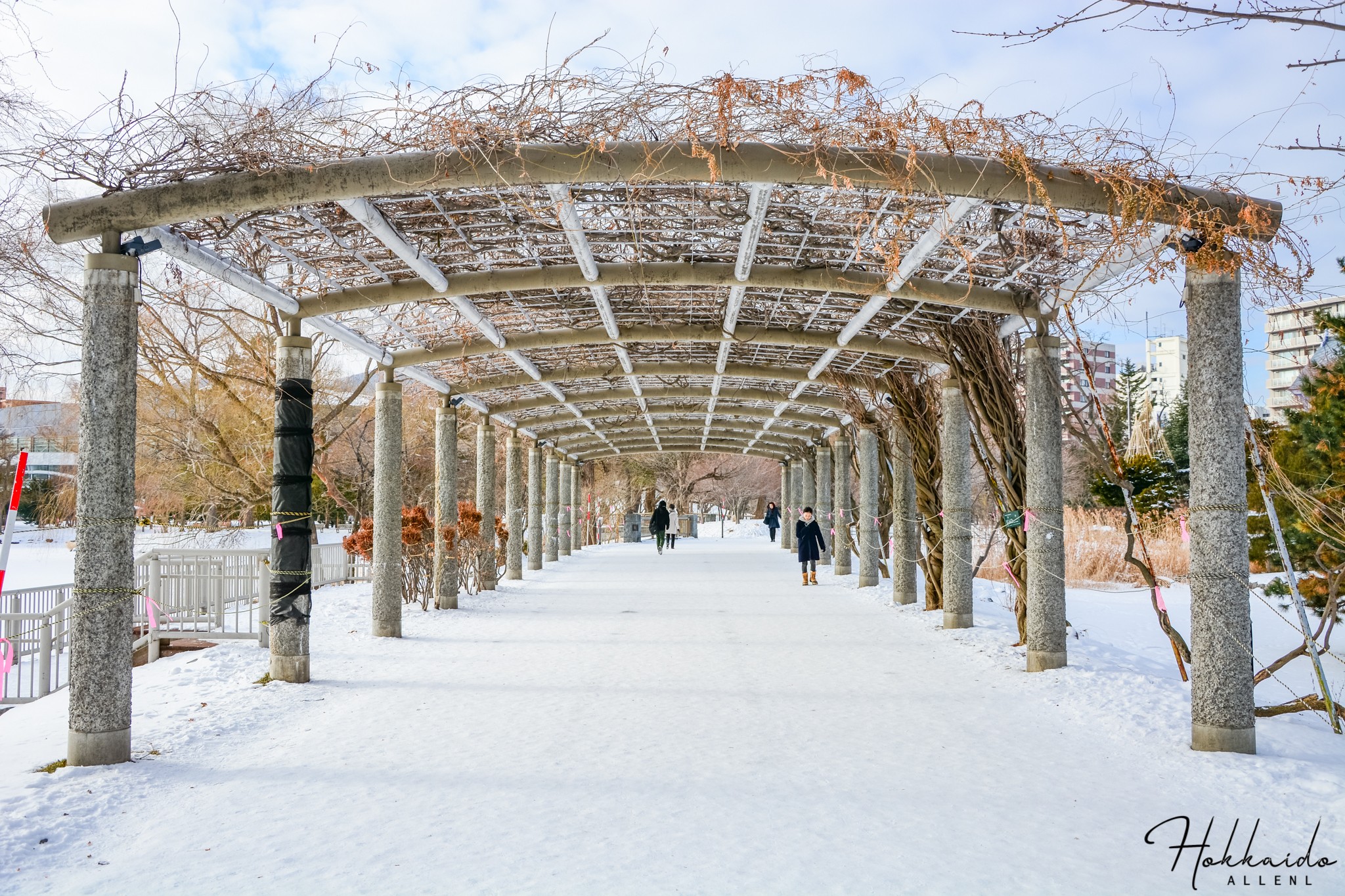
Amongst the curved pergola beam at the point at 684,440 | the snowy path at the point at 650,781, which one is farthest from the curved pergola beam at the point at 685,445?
the snowy path at the point at 650,781

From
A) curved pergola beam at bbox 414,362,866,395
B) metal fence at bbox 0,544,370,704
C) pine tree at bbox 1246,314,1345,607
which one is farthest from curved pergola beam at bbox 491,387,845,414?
pine tree at bbox 1246,314,1345,607

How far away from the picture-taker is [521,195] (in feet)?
19.8

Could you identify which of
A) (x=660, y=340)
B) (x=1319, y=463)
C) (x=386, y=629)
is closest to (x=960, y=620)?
(x=1319, y=463)

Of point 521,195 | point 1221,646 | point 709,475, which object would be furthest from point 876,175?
point 709,475

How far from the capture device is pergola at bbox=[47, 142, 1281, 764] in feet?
17.2

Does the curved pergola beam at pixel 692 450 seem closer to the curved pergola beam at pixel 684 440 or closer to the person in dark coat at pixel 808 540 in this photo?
the curved pergola beam at pixel 684 440

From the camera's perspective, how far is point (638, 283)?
777cm

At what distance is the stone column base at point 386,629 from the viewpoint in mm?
10180

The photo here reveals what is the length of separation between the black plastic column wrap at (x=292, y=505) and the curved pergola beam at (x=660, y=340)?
2.44 meters

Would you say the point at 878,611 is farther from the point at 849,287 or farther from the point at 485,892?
the point at 485,892

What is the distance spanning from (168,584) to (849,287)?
27.2ft

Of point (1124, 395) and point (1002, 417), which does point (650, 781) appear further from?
point (1124, 395)

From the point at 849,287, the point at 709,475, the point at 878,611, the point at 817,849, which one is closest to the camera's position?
the point at 817,849

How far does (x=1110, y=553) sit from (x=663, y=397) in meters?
8.99
